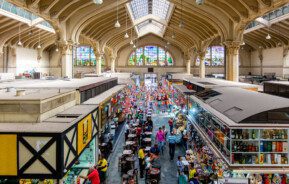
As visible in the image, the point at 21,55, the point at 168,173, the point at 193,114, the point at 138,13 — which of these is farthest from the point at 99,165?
the point at 21,55

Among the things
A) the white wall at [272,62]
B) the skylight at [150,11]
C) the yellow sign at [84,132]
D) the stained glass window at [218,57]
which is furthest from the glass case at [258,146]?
the stained glass window at [218,57]

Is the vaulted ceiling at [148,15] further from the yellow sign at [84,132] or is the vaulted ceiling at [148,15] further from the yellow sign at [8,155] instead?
the yellow sign at [8,155]

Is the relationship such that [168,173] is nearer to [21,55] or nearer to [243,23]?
[243,23]

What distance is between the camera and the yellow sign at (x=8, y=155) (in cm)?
554

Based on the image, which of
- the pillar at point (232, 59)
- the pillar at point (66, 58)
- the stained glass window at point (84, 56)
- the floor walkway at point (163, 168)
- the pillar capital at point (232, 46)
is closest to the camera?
the floor walkway at point (163, 168)

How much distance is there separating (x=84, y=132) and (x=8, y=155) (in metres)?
2.16

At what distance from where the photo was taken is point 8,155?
556 cm

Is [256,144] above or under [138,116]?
above

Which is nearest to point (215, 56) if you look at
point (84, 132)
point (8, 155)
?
point (84, 132)

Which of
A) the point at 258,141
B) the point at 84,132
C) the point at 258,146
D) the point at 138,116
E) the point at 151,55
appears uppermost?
the point at 151,55

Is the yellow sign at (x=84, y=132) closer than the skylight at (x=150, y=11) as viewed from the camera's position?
Yes

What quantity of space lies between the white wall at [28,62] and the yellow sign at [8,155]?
1089 inches

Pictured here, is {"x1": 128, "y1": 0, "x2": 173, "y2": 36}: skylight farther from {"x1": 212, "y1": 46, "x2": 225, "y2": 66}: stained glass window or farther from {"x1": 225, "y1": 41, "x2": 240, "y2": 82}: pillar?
{"x1": 212, "y1": 46, "x2": 225, "y2": 66}: stained glass window

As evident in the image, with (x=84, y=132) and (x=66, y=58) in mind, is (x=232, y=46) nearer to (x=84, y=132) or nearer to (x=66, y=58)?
(x=66, y=58)
